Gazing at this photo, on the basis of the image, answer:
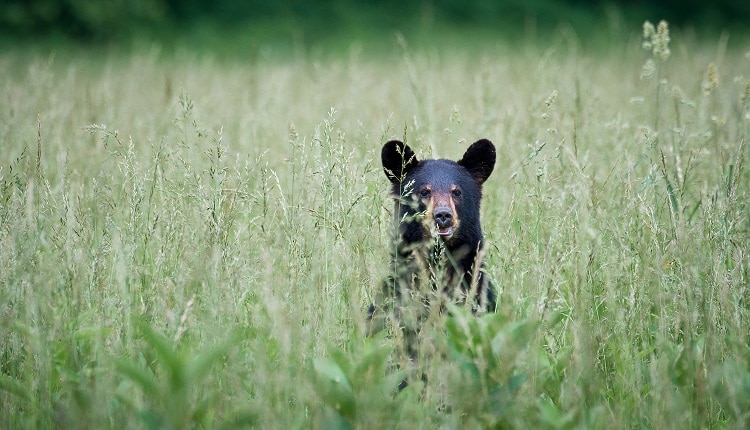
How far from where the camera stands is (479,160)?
4.19 meters

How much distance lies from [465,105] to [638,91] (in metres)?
1.55

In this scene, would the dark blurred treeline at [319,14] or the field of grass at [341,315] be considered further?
the dark blurred treeline at [319,14]

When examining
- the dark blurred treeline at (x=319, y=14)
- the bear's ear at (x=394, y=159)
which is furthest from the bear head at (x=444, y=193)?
the dark blurred treeline at (x=319, y=14)

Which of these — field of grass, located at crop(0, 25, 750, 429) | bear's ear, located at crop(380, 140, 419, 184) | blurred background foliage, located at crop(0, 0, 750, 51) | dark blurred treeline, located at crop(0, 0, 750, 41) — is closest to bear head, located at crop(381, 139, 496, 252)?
bear's ear, located at crop(380, 140, 419, 184)

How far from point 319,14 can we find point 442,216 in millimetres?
16158

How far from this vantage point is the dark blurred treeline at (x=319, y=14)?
1686 cm

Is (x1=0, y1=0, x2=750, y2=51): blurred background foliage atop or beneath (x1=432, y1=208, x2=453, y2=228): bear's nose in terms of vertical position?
atop

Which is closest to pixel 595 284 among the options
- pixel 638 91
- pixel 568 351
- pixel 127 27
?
pixel 568 351

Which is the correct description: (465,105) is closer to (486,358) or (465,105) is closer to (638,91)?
(638,91)

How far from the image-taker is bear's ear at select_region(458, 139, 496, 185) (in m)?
4.10

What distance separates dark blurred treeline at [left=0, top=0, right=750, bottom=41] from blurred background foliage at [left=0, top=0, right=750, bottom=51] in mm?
22

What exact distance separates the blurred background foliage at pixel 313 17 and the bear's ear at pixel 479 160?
39.9ft

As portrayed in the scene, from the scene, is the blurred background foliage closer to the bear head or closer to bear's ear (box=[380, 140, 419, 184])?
the bear head

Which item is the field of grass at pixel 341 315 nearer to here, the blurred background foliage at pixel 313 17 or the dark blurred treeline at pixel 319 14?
the blurred background foliage at pixel 313 17
